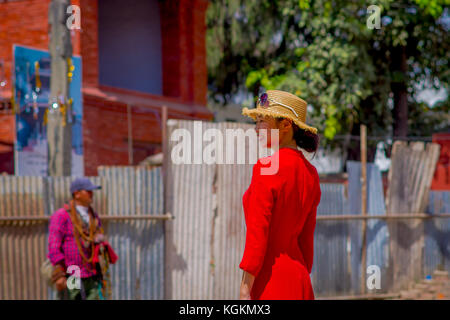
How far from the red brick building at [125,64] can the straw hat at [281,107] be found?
32.1 feet

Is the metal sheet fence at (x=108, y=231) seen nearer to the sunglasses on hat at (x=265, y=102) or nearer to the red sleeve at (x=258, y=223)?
the sunglasses on hat at (x=265, y=102)

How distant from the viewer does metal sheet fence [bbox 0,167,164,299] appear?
8664mm

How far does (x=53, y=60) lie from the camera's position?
8.74 metres

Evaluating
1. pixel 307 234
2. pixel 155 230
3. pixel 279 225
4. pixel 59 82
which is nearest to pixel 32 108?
pixel 59 82

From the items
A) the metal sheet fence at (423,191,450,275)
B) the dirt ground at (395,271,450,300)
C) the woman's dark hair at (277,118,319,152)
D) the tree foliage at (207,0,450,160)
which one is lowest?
the dirt ground at (395,271,450,300)

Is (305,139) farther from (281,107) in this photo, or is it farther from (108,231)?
(108,231)

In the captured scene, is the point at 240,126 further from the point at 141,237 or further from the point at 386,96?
the point at 386,96

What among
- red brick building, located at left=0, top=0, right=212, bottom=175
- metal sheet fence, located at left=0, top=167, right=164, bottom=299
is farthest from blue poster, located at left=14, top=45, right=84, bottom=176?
metal sheet fence, located at left=0, top=167, right=164, bottom=299

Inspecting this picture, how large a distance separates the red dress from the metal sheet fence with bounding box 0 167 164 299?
5.71 metres

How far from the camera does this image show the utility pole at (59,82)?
8672 mm

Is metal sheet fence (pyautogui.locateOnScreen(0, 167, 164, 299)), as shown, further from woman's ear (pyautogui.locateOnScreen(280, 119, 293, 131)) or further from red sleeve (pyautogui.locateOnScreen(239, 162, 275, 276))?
red sleeve (pyautogui.locateOnScreen(239, 162, 275, 276))

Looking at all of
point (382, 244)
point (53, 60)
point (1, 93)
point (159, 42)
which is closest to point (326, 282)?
point (382, 244)

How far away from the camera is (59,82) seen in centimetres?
872

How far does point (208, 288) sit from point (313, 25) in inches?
388
